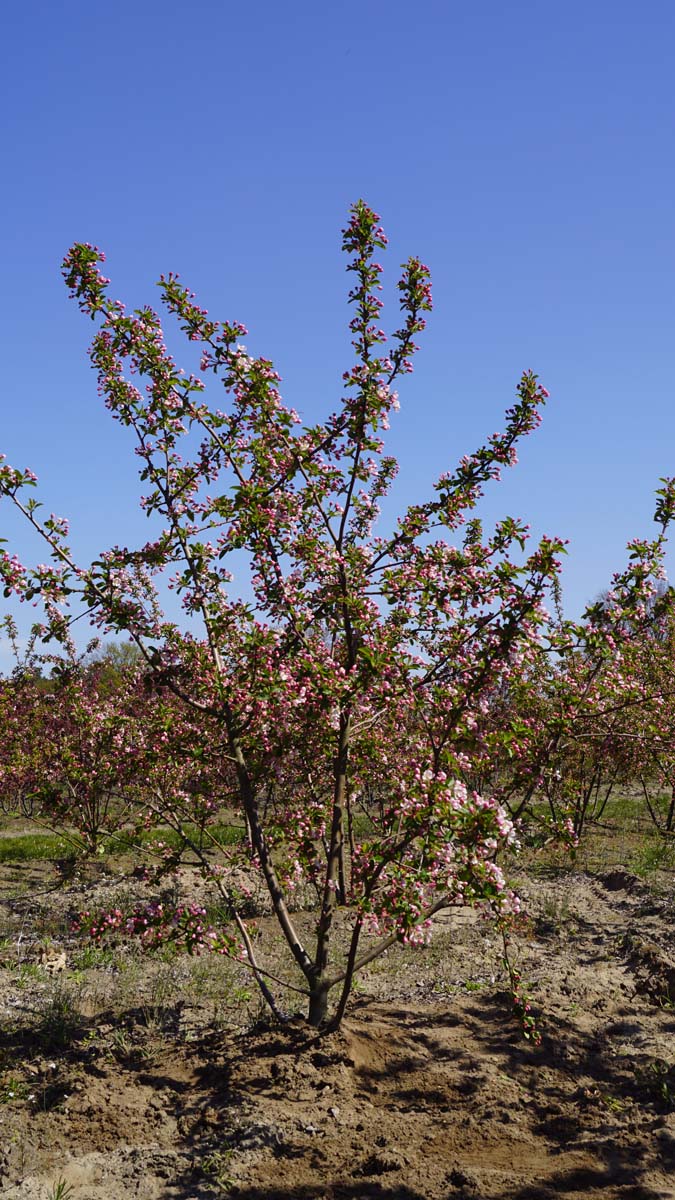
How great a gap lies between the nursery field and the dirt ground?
0.01 meters

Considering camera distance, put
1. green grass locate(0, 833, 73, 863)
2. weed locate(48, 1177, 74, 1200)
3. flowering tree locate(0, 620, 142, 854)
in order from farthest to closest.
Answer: green grass locate(0, 833, 73, 863)
flowering tree locate(0, 620, 142, 854)
weed locate(48, 1177, 74, 1200)

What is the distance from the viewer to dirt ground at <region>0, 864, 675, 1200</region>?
3969 millimetres

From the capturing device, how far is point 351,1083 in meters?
4.75

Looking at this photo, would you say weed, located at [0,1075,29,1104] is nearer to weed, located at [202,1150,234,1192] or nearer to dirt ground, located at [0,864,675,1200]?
dirt ground, located at [0,864,675,1200]

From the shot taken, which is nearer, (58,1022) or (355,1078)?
(355,1078)

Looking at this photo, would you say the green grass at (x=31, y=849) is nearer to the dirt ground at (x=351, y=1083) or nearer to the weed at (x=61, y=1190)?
the dirt ground at (x=351, y=1083)

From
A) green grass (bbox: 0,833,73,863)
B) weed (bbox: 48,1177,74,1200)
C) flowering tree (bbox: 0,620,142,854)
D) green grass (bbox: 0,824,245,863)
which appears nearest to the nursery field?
weed (bbox: 48,1177,74,1200)

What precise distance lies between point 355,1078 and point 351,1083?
0.07m

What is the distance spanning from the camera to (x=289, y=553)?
5.27 m

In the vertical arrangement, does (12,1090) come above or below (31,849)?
below

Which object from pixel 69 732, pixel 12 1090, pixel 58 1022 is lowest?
pixel 12 1090

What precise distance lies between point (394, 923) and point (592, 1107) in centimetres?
166

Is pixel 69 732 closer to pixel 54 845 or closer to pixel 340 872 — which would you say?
pixel 54 845

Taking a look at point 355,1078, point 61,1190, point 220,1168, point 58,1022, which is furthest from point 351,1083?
point 58,1022
